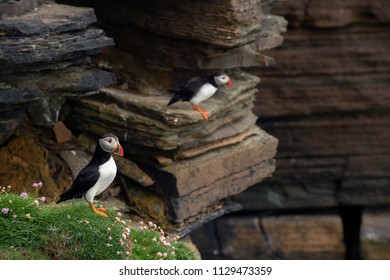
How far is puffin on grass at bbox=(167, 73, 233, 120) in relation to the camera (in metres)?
13.6

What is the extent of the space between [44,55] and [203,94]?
2480mm

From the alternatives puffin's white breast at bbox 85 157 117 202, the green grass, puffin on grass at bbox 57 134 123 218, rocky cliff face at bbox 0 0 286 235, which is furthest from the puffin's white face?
the green grass

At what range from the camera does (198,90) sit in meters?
13.7

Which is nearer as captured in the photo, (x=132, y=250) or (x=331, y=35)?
(x=132, y=250)

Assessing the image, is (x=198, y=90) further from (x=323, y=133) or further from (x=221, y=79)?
(x=323, y=133)

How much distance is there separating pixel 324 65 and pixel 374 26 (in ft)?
3.56

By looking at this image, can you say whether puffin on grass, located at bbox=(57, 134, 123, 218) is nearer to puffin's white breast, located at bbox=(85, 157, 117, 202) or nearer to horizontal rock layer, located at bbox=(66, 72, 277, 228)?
puffin's white breast, located at bbox=(85, 157, 117, 202)

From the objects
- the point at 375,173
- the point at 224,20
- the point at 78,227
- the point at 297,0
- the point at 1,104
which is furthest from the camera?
the point at 375,173

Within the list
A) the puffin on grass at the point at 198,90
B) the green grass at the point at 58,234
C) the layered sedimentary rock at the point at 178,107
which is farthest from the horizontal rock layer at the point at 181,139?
the green grass at the point at 58,234

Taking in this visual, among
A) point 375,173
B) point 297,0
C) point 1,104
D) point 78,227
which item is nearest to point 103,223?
point 78,227

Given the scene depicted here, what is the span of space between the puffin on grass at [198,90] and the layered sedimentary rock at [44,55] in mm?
941

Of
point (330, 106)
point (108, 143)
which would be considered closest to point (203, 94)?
point (108, 143)

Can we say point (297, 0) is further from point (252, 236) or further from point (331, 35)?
point (252, 236)

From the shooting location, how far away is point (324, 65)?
1872cm
